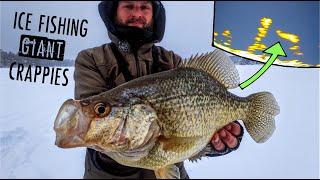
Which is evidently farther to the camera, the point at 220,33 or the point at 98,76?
the point at 220,33

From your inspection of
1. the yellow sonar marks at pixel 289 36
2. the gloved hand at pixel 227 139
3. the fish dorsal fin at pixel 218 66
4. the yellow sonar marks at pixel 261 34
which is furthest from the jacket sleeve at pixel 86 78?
the yellow sonar marks at pixel 289 36

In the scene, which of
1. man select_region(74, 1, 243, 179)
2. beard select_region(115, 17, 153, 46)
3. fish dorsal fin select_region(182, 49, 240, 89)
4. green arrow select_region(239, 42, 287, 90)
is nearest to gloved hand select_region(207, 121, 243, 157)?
man select_region(74, 1, 243, 179)

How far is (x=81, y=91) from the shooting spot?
1640 mm

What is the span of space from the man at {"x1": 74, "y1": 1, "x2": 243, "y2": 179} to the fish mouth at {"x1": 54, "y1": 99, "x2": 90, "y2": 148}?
0.70 feet

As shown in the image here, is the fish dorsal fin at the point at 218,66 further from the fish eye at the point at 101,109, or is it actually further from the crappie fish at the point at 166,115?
the fish eye at the point at 101,109

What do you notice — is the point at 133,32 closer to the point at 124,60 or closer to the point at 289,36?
the point at 124,60

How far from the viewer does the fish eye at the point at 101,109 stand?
1.38 metres

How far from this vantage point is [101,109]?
138cm

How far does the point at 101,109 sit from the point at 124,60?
32cm

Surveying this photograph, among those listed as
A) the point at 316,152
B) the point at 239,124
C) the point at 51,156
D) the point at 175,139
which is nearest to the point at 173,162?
the point at 175,139

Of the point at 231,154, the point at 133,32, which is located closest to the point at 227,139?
the point at 231,154

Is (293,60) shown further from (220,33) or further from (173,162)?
(173,162)

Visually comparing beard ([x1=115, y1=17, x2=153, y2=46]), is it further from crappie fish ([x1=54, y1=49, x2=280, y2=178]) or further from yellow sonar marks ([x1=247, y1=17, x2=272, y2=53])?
yellow sonar marks ([x1=247, y1=17, x2=272, y2=53])

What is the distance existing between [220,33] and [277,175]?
0.60 m
